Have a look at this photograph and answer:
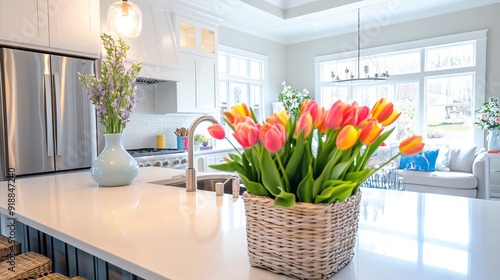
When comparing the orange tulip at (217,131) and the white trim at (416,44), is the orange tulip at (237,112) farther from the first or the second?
the white trim at (416,44)

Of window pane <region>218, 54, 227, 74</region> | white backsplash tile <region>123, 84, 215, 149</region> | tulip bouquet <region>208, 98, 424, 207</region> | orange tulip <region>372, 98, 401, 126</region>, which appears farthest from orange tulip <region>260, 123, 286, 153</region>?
window pane <region>218, 54, 227, 74</region>

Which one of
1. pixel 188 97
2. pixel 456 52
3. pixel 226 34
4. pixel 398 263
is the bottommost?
pixel 398 263

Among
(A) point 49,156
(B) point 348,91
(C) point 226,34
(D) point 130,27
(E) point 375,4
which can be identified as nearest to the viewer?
(D) point 130,27

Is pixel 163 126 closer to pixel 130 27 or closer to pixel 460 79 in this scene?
pixel 130 27

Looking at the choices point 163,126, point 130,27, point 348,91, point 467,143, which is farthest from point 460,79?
point 130,27

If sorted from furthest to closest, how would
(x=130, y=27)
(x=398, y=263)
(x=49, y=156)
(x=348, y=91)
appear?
(x=348, y=91), (x=49, y=156), (x=130, y=27), (x=398, y=263)

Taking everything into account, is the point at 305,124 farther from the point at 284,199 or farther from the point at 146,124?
the point at 146,124

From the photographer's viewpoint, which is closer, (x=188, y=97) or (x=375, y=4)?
(x=188, y=97)

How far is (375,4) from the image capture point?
4.97 m

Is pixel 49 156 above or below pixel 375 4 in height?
below

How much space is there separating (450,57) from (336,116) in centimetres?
582

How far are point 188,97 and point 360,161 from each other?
4073 millimetres

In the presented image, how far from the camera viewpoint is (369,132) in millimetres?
630

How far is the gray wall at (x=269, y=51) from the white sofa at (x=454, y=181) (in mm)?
2977
